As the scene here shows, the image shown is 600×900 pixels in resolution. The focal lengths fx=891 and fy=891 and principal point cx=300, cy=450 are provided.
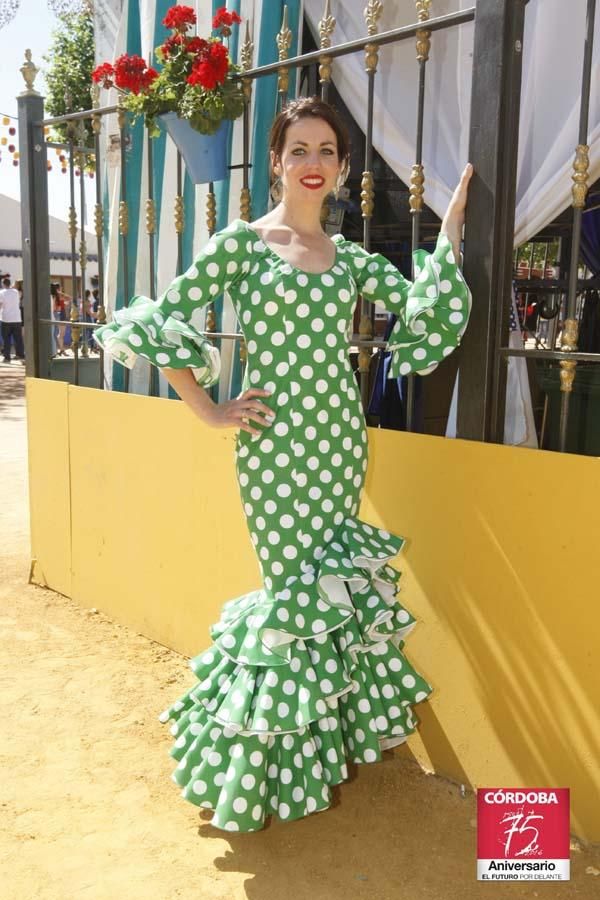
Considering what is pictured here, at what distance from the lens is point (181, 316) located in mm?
2434

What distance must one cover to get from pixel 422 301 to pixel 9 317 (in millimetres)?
16360

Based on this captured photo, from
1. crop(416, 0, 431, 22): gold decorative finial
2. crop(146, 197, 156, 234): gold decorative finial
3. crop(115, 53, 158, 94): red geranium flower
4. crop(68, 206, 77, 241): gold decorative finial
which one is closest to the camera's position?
crop(416, 0, 431, 22): gold decorative finial

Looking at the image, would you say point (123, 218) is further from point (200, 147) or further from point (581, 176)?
point (581, 176)

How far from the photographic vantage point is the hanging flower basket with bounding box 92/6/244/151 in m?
3.33

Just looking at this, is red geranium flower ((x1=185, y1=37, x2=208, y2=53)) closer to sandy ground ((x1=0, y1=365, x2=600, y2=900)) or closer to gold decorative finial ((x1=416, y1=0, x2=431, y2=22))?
gold decorative finial ((x1=416, y1=0, x2=431, y2=22))

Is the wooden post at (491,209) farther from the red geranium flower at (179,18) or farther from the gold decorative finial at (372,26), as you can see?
the red geranium flower at (179,18)

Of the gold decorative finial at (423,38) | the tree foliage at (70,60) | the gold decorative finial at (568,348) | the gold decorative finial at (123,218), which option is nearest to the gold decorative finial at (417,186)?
the gold decorative finial at (423,38)

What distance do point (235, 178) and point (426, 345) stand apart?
5.77ft

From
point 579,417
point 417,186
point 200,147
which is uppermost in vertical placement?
point 200,147

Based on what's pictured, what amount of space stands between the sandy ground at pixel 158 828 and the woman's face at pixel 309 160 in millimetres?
1841

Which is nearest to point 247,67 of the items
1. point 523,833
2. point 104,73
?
point 104,73

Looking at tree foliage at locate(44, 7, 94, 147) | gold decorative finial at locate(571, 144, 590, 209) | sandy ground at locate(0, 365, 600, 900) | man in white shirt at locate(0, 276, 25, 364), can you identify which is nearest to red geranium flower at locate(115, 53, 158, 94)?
gold decorative finial at locate(571, 144, 590, 209)

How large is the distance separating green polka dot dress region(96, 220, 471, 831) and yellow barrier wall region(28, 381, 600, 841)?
0.36 m

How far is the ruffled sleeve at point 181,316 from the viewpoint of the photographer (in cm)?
238
